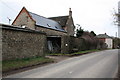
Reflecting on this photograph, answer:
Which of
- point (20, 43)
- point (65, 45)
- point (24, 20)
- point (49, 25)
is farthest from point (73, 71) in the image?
point (49, 25)

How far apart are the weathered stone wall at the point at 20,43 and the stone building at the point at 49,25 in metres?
8.58

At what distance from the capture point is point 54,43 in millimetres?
A: 26250

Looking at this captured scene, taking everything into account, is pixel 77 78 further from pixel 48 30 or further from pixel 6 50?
pixel 48 30

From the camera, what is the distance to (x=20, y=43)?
12.9m

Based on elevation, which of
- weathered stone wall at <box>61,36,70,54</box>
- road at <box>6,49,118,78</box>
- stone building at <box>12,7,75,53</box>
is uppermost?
stone building at <box>12,7,75,53</box>

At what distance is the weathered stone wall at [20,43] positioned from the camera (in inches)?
445

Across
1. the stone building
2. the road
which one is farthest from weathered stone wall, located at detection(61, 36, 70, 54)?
the road

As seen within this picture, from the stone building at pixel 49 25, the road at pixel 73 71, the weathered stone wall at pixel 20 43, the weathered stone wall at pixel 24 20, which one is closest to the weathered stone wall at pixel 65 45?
the stone building at pixel 49 25

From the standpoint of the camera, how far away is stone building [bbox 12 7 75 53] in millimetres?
25131

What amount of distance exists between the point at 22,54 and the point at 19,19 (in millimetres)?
22664

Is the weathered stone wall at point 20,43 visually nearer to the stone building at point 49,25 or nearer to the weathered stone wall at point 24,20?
the stone building at point 49,25

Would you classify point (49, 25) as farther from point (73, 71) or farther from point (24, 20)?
point (73, 71)

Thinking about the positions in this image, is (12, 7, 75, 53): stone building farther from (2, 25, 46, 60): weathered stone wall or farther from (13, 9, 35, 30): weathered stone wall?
(2, 25, 46, 60): weathered stone wall

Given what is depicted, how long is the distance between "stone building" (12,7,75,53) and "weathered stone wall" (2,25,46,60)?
858cm
